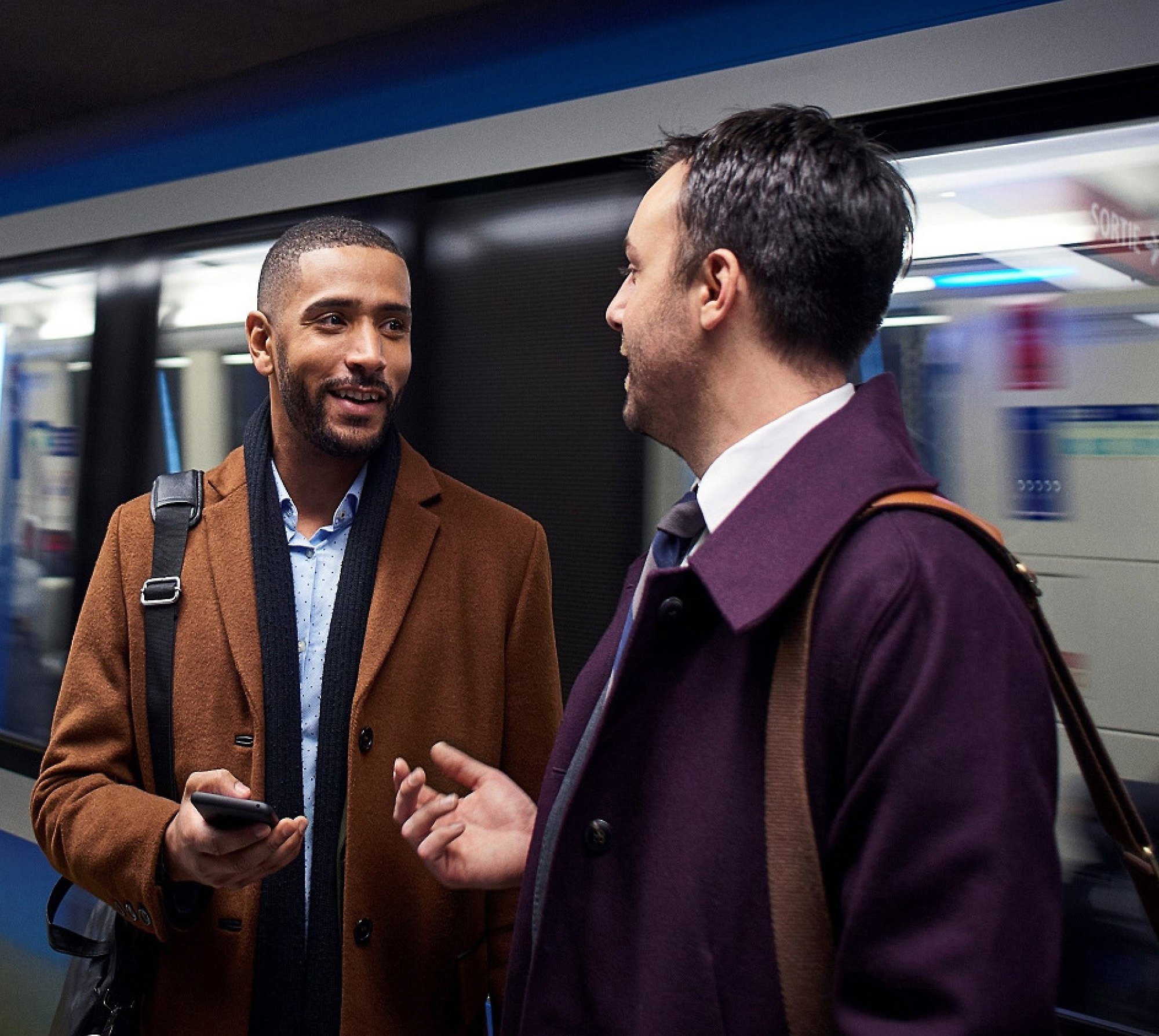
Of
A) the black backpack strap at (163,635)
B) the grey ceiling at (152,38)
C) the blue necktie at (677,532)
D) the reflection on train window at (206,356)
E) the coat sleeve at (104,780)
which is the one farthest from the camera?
the grey ceiling at (152,38)

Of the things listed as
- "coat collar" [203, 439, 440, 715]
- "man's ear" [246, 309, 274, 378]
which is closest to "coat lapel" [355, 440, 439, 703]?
"coat collar" [203, 439, 440, 715]

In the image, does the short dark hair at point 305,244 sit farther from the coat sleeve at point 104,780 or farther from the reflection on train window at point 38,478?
the reflection on train window at point 38,478

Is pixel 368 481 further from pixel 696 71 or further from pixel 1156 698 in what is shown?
pixel 1156 698

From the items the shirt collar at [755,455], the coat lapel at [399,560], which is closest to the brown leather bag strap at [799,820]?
the shirt collar at [755,455]

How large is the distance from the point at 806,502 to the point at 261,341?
1041 millimetres

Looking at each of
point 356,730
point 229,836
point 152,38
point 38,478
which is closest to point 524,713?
point 356,730

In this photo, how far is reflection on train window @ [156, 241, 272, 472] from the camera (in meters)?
2.62

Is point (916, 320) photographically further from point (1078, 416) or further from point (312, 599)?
point (312, 599)

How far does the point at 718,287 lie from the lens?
99 cm

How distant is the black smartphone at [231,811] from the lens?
1.16 m

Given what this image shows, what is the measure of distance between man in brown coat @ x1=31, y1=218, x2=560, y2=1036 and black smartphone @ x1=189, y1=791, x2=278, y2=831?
0.14m

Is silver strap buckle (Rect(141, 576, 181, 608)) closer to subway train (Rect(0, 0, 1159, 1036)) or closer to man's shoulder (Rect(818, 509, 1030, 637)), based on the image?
subway train (Rect(0, 0, 1159, 1036))

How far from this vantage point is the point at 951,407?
1.64m

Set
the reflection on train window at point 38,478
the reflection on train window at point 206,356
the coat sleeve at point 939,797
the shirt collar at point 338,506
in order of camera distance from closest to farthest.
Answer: the coat sleeve at point 939,797 < the shirt collar at point 338,506 < the reflection on train window at point 206,356 < the reflection on train window at point 38,478
